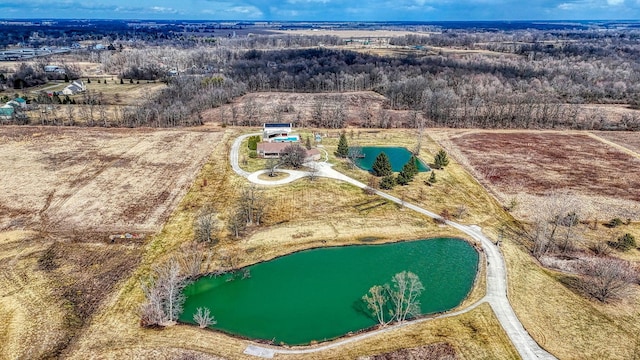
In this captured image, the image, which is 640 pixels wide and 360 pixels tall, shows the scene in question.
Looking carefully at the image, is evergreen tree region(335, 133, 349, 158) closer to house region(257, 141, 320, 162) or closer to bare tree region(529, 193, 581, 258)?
house region(257, 141, 320, 162)

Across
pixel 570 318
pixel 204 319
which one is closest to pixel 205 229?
pixel 204 319

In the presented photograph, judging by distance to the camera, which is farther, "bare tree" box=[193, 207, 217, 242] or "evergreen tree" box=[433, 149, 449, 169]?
"evergreen tree" box=[433, 149, 449, 169]

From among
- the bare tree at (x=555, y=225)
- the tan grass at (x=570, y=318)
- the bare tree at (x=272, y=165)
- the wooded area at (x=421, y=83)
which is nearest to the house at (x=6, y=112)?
the wooded area at (x=421, y=83)

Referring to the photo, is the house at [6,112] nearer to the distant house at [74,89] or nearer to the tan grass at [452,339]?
the distant house at [74,89]

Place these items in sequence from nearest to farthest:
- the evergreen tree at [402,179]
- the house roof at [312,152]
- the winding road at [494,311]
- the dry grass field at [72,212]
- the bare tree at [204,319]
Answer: the winding road at [494,311] < the bare tree at [204,319] < the dry grass field at [72,212] < the evergreen tree at [402,179] < the house roof at [312,152]

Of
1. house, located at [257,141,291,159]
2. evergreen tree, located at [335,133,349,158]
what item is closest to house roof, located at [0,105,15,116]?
house, located at [257,141,291,159]

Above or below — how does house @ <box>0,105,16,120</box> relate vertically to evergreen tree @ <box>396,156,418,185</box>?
above

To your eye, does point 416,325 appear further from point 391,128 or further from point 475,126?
point 475,126
